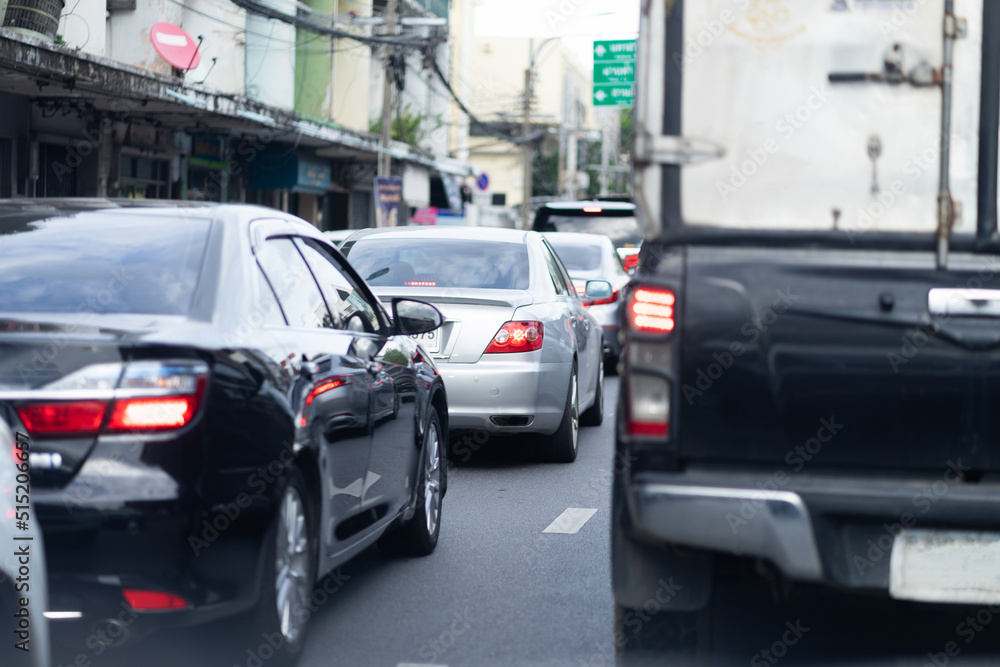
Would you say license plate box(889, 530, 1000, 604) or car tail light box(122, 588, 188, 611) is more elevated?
license plate box(889, 530, 1000, 604)

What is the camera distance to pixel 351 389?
15.3 ft

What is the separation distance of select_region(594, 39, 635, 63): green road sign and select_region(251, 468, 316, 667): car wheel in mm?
32876

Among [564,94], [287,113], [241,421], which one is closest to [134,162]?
[287,113]

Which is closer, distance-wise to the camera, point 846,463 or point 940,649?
point 846,463

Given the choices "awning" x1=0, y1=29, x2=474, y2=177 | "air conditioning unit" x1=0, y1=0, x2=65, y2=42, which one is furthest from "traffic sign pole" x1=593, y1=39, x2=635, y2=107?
"air conditioning unit" x1=0, y1=0, x2=65, y2=42

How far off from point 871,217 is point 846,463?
683 mm

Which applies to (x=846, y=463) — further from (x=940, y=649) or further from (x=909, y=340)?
(x=940, y=649)

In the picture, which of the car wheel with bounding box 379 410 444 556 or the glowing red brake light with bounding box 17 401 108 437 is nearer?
the glowing red brake light with bounding box 17 401 108 437

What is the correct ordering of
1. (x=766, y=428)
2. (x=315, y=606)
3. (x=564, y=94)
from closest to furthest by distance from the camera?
(x=766, y=428), (x=315, y=606), (x=564, y=94)

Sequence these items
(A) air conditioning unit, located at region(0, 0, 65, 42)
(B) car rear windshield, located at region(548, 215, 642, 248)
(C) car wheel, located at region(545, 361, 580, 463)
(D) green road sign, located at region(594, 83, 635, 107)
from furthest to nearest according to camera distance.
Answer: (D) green road sign, located at region(594, 83, 635, 107) < (B) car rear windshield, located at region(548, 215, 642, 248) < (A) air conditioning unit, located at region(0, 0, 65, 42) < (C) car wheel, located at region(545, 361, 580, 463)

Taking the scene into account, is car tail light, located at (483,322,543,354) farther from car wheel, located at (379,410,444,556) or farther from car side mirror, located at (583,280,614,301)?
car side mirror, located at (583,280,614,301)

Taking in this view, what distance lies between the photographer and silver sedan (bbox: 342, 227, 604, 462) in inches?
317

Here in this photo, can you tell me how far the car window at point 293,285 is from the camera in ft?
14.4

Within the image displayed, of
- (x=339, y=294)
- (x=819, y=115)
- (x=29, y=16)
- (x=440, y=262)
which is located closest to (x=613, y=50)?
(x=29, y=16)
